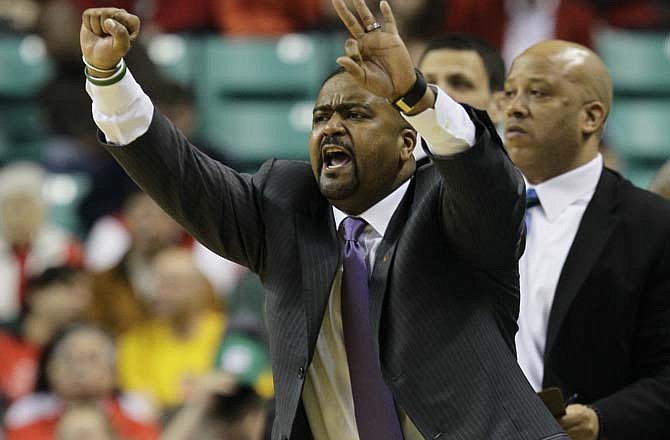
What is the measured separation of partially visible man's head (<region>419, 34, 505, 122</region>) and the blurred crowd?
0.04 meters

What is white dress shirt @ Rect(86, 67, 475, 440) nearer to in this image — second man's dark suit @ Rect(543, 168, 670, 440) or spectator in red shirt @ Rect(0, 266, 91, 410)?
second man's dark suit @ Rect(543, 168, 670, 440)

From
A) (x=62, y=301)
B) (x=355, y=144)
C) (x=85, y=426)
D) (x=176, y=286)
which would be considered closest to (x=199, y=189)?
(x=355, y=144)

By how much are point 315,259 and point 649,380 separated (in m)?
1.11

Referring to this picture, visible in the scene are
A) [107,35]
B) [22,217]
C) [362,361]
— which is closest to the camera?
[107,35]

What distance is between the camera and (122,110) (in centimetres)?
324

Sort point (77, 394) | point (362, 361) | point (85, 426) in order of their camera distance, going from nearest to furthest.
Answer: point (362, 361) < point (85, 426) < point (77, 394)

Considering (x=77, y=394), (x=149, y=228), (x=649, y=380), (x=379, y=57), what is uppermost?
(x=379, y=57)

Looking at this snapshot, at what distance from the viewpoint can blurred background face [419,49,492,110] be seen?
4.70m

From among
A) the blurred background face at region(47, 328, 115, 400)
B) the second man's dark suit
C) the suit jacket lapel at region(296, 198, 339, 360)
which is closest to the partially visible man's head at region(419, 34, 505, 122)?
the second man's dark suit

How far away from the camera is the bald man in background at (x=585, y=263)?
399 cm

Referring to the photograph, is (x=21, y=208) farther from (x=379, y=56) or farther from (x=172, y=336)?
(x=379, y=56)

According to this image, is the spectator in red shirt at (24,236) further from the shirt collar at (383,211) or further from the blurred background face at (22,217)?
the shirt collar at (383,211)

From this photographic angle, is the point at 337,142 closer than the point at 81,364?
Yes

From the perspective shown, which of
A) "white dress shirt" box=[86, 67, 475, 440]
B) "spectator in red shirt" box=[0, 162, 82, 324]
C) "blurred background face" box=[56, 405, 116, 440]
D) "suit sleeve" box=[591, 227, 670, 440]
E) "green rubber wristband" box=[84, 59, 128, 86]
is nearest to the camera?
"green rubber wristband" box=[84, 59, 128, 86]
